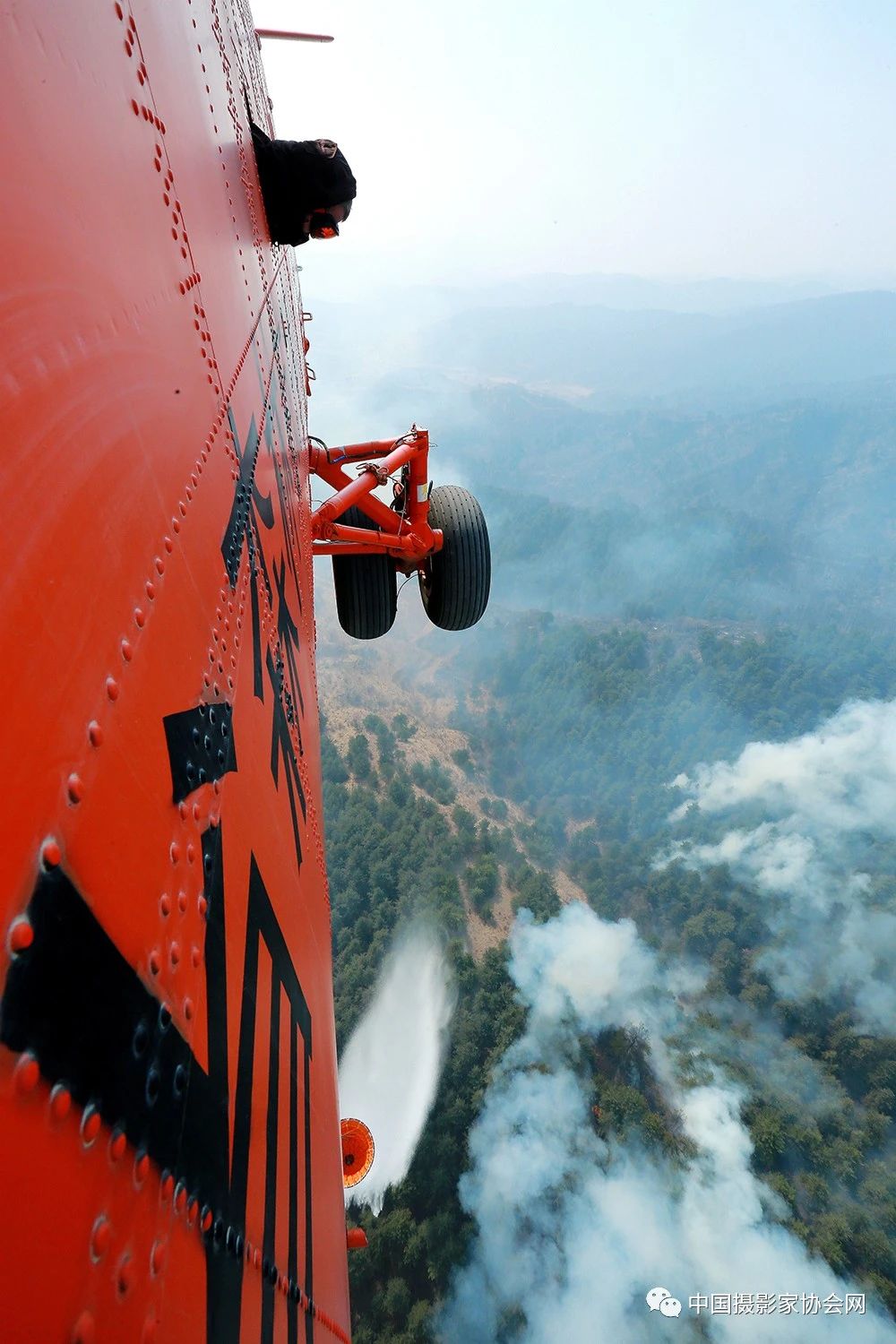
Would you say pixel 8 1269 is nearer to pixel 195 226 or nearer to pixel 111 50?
pixel 111 50

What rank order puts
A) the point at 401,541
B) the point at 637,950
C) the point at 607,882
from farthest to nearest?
the point at 607,882
the point at 637,950
the point at 401,541

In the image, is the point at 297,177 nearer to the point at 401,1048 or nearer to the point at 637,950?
the point at 401,1048

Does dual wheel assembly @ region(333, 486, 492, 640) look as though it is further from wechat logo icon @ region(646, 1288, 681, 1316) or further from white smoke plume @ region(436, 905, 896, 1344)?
wechat logo icon @ region(646, 1288, 681, 1316)

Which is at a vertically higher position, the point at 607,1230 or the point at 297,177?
the point at 297,177

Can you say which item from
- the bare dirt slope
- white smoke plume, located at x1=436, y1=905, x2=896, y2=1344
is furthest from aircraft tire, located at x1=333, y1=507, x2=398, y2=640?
the bare dirt slope

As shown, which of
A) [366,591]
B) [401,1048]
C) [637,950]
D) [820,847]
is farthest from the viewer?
[820,847]

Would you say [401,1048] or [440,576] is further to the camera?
[401,1048]

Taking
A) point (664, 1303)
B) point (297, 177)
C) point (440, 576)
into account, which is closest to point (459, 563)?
point (440, 576)
